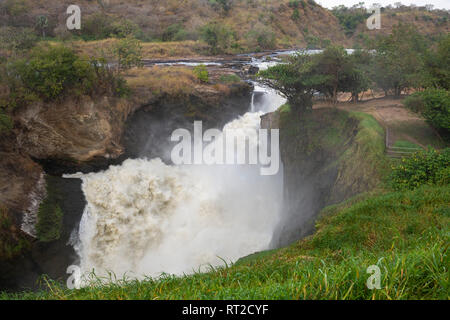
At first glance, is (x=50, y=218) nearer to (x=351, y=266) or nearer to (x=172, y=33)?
(x=351, y=266)

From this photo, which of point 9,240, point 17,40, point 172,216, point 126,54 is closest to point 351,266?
point 172,216

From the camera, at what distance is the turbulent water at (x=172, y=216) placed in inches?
452

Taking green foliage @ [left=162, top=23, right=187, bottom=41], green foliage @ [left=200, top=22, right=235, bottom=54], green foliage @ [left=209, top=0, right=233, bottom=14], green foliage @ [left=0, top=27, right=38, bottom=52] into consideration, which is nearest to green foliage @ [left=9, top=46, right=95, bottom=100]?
green foliage @ [left=0, top=27, right=38, bottom=52]

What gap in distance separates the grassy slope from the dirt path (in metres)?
4.15

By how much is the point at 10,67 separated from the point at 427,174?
15939mm

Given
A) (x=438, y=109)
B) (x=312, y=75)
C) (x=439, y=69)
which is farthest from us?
(x=312, y=75)

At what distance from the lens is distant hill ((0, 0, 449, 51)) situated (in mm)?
31953

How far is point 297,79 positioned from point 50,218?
42.8ft

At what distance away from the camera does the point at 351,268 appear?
295 centimetres

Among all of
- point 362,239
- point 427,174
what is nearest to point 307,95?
point 427,174

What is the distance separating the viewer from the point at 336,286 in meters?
2.76

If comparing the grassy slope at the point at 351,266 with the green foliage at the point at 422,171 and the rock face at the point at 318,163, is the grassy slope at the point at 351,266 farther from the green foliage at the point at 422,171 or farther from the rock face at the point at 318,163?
the rock face at the point at 318,163

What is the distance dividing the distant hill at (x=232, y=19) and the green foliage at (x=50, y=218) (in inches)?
985
